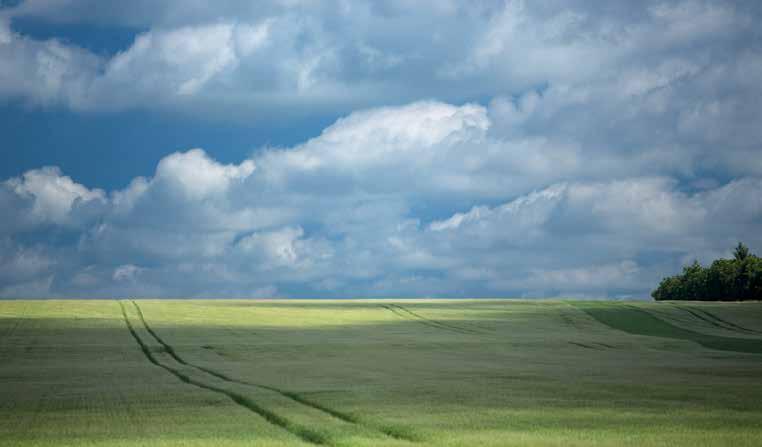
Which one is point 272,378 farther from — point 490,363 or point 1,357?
point 1,357

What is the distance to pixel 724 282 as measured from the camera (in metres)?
118

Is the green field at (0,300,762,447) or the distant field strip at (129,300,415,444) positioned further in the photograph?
the green field at (0,300,762,447)

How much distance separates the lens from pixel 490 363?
4159 cm

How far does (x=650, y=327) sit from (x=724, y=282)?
49.6 m

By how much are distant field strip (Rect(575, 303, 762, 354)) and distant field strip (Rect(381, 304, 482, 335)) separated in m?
12.9

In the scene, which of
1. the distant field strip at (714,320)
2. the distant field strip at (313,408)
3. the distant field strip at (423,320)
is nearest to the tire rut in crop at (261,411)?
the distant field strip at (313,408)

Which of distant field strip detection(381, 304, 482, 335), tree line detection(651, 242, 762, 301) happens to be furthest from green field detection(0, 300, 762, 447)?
tree line detection(651, 242, 762, 301)

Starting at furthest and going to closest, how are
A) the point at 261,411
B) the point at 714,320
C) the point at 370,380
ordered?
1. the point at 714,320
2. the point at 370,380
3. the point at 261,411

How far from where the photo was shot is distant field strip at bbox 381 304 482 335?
68062mm

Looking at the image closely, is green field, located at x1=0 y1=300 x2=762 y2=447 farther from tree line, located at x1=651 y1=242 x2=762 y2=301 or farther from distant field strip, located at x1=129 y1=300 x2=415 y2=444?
tree line, located at x1=651 y1=242 x2=762 y2=301

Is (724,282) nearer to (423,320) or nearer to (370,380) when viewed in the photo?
(423,320)

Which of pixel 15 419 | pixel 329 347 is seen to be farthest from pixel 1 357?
pixel 15 419

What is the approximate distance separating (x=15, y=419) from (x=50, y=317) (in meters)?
50.7

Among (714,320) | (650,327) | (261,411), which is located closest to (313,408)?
(261,411)
